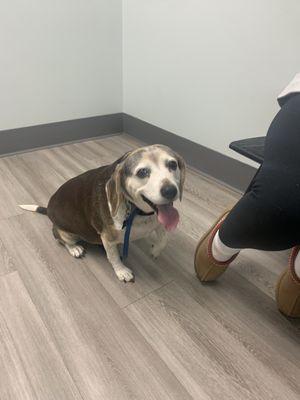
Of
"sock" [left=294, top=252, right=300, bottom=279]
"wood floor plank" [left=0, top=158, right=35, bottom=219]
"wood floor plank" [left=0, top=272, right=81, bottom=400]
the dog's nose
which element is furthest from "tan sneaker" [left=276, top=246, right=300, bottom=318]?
"wood floor plank" [left=0, top=158, right=35, bottom=219]

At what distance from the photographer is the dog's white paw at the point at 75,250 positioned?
61.2 inches

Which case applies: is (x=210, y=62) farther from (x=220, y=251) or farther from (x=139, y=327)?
(x=139, y=327)

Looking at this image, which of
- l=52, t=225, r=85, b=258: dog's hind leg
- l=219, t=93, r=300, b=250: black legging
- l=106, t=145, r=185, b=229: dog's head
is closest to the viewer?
l=219, t=93, r=300, b=250: black legging

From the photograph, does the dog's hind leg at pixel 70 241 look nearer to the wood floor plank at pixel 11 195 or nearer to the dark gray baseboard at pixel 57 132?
the wood floor plank at pixel 11 195

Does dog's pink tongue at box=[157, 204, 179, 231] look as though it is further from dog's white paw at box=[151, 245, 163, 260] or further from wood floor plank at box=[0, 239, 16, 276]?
wood floor plank at box=[0, 239, 16, 276]

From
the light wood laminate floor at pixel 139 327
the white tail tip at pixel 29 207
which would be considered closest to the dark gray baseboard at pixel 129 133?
the light wood laminate floor at pixel 139 327

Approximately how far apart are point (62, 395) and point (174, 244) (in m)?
0.85

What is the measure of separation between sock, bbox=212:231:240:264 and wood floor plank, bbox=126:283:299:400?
0.21 meters

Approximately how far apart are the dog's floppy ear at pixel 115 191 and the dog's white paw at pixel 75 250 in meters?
0.38

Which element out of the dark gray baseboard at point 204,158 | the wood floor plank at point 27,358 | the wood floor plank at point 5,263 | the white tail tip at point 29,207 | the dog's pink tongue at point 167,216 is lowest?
the wood floor plank at point 5,263

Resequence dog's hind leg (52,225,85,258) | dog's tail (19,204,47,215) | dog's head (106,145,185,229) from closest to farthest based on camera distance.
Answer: dog's head (106,145,185,229), dog's hind leg (52,225,85,258), dog's tail (19,204,47,215)

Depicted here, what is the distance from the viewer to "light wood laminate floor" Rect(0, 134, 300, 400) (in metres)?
1.04

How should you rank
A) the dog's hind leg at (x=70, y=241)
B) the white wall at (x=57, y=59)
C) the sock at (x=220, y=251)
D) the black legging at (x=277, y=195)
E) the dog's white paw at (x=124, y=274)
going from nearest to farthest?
the black legging at (x=277, y=195) → the sock at (x=220, y=251) → the dog's white paw at (x=124, y=274) → the dog's hind leg at (x=70, y=241) → the white wall at (x=57, y=59)

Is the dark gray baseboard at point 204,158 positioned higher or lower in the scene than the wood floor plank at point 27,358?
higher
